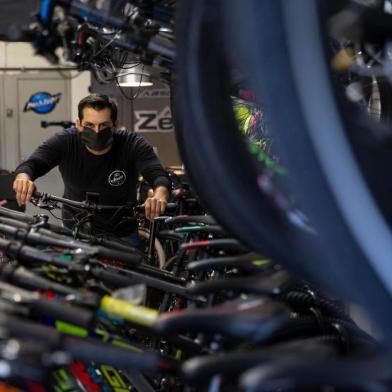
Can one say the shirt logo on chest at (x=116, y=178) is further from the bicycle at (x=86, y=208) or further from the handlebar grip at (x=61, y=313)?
the handlebar grip at (x=61, y=313)

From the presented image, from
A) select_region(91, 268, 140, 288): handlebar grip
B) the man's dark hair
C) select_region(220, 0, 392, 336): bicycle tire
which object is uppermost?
the man's dark hair

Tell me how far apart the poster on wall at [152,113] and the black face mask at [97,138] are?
443cm

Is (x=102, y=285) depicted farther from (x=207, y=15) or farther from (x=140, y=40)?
(x=207, y=15)

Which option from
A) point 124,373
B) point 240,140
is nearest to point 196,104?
point 240,140

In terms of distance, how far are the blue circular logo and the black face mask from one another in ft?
17.2

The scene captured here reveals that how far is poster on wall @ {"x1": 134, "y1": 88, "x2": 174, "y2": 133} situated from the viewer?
7.99 meters

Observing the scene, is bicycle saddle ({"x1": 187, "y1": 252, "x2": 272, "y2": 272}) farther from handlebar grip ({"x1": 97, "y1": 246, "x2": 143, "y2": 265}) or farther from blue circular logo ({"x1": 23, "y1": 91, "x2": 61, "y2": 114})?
blue circular logo ({"x1": 23, "y1": 91, "x2": 61, "y2": 114})

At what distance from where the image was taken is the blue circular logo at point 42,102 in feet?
28.1

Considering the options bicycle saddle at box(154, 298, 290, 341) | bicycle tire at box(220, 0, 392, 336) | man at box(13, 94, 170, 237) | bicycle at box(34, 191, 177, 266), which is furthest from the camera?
man at box(13, 94, 170, 237)

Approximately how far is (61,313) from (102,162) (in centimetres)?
244

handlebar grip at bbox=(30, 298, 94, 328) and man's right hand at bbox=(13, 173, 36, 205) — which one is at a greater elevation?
man's right hand at bbox=(13, 173, 36, 205)

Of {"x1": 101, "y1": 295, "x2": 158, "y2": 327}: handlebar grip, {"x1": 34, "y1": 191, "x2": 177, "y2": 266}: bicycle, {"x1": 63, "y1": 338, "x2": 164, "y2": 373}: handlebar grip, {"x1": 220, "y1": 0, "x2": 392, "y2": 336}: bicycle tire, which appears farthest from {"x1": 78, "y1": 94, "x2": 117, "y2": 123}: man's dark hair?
{"x1": 220, "y1": 0, "x2": 392, "y2": 336}: bicycle tire

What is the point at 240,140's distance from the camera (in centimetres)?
126

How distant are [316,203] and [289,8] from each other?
11.1 inches
